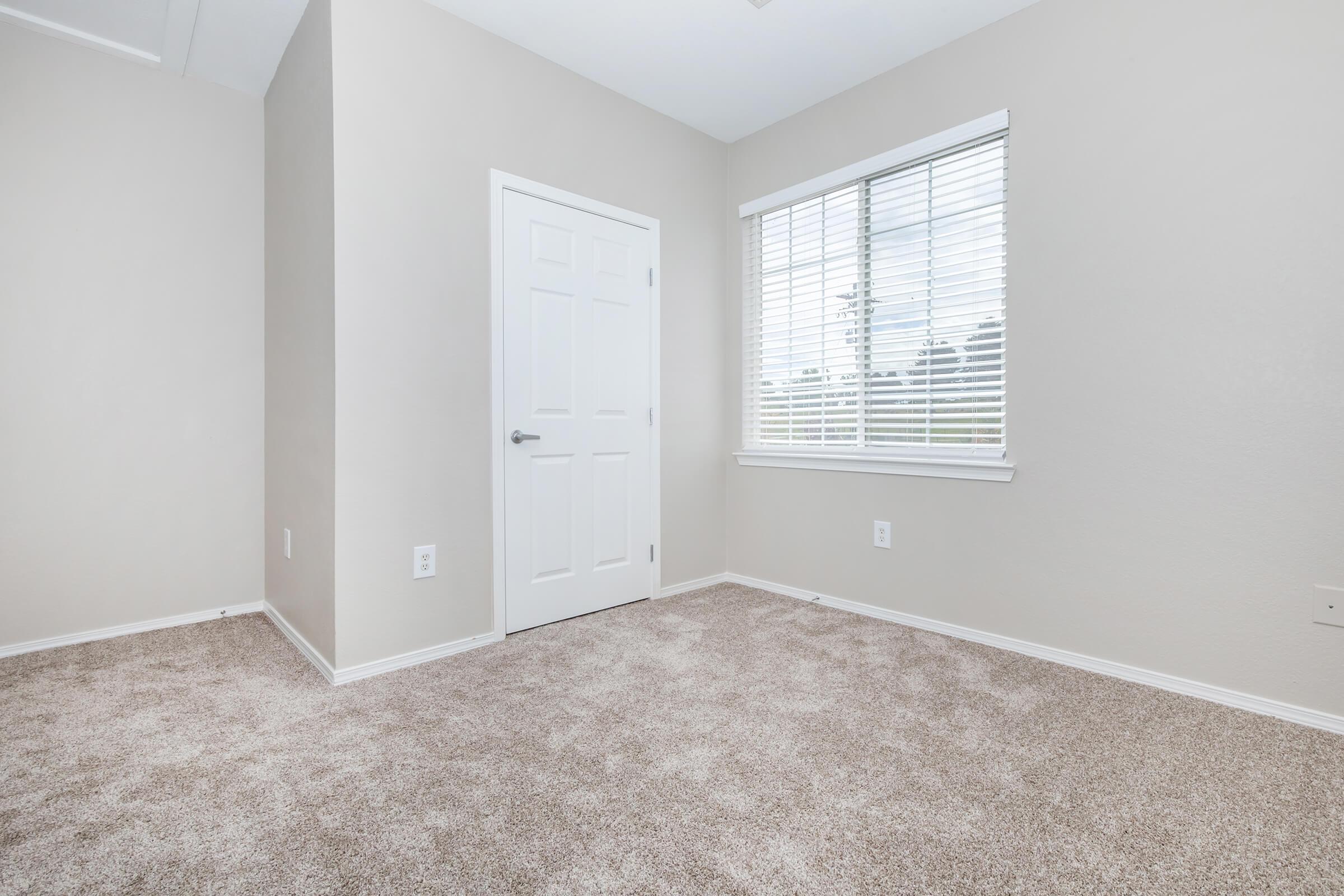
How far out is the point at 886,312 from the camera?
2.86 meters

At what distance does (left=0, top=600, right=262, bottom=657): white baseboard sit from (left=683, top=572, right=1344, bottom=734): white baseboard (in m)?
2.77

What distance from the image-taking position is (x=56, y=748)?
1707 millimetres

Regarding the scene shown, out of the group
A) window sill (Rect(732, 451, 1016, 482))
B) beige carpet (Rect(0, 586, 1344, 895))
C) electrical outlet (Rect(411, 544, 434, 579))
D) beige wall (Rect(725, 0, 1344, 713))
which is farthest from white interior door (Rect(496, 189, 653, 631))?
beige wall (Rect(725, 0, 1344, 713))

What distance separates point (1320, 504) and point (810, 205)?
2.30m

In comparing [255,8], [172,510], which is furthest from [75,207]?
[172,510]

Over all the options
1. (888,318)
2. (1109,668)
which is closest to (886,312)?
(888,318)

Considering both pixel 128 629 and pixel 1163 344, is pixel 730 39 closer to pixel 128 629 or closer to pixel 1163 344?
pixel 1163 344

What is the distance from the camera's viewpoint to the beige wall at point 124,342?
246 cm

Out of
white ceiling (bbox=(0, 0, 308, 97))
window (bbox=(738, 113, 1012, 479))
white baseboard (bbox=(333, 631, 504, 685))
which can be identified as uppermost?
white ceiling (bbox=(0, 0, 308, 97))

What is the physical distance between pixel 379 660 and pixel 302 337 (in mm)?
1319

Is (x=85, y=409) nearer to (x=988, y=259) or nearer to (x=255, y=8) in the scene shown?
(x=255, y=8)

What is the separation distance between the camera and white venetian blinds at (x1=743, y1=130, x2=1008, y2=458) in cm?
254

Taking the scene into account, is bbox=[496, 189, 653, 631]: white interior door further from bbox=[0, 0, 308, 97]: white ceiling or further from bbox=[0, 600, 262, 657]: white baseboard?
bbox=[0, 600, 262, 657]: white baseboard

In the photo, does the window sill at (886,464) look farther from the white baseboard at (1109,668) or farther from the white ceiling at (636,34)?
the white ceiling at (636,34)
